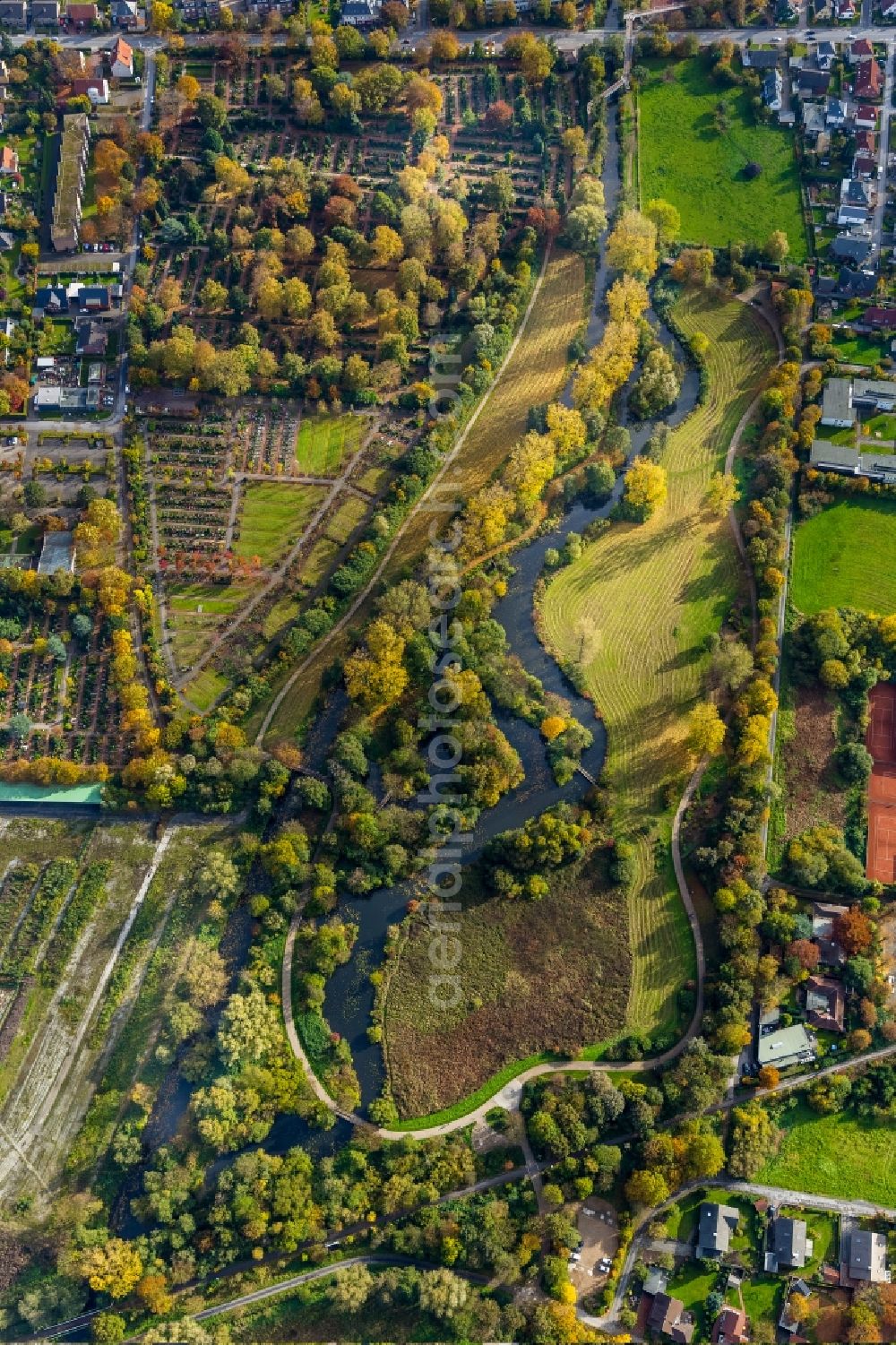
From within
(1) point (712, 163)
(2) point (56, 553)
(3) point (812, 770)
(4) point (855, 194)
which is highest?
(1) point (712, 163)

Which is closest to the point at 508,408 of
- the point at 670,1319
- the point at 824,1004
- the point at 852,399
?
the point at 852,399

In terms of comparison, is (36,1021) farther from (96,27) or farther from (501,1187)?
(96,27)

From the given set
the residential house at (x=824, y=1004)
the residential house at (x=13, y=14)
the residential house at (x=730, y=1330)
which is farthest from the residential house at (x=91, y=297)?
the residential house at (x=730, y=1330)

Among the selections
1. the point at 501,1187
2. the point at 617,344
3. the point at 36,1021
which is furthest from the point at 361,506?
the point at 501,1187

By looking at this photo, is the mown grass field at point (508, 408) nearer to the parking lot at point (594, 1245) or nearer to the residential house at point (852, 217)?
the residential house at point (852, 217)

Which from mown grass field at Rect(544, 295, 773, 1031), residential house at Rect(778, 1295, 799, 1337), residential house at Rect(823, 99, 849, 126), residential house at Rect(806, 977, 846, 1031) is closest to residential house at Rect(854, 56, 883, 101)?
residential house at Rect(823, 99, 849, 126)

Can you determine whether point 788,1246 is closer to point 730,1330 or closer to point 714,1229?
point 714,1229
